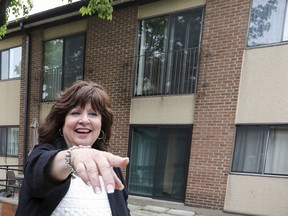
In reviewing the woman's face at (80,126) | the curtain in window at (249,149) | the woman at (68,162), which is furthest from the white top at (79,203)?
the curtain in window at (249,149)

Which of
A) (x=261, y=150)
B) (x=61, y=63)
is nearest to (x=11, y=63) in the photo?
(x=61, y=63)

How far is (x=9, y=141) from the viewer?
29.3ft

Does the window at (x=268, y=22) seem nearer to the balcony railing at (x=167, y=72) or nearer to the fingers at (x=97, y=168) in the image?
the balcony railing at (x=167, y=72)

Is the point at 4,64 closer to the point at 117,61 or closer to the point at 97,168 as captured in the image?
the point at 117,61

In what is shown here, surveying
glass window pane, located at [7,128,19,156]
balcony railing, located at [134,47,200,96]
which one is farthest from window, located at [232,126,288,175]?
glass window pane, located at [7,128,19,156]

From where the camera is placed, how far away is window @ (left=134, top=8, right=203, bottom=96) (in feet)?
18.1

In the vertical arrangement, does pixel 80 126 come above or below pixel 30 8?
below

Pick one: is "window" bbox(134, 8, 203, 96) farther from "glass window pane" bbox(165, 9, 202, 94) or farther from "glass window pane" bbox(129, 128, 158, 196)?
"glass window pane" bbox(129, 128, 158, 196)

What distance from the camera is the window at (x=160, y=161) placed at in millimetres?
5617

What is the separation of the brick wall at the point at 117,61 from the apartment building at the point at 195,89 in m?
0.03

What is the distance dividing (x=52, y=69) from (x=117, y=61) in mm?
2440

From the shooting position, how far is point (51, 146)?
112cm

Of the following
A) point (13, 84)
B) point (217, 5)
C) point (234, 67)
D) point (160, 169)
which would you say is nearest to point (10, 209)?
point (160, 169)

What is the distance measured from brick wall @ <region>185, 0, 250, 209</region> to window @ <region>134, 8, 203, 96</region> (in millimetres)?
266
